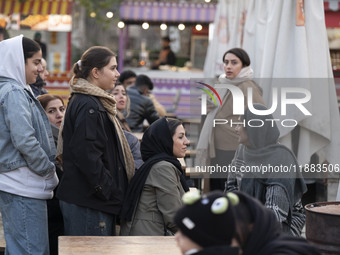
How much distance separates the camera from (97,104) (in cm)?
507

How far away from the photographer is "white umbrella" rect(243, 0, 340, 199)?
7004 mm

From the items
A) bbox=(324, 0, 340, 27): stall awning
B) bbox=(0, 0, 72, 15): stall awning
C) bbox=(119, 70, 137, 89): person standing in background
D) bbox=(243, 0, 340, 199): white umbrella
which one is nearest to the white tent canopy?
bbox=(243, 0, 340, 199): white umbrella

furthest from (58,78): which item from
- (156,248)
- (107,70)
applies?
(156,248)

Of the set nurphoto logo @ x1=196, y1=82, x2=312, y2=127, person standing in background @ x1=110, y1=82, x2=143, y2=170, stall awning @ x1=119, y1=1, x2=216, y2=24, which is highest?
stall awning @ x1=119, y1=1, x2=216, y2=24

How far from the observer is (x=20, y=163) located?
4.89 metres

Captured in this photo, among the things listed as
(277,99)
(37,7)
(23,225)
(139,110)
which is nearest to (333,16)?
(139,110)

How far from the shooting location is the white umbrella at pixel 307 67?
7.00m

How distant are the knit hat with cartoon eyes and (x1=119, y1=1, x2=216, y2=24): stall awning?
21.9 meters

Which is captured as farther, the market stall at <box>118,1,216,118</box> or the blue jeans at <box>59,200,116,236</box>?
the market stall at <box>118,1,216,118</box>

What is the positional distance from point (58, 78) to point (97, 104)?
1305 cm

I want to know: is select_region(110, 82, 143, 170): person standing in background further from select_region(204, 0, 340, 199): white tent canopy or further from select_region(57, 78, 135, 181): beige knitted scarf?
select_region(204, 0, 340, 199): white tent canopy

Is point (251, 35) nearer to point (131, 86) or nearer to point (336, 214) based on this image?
point (131, 86)

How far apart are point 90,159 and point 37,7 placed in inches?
672

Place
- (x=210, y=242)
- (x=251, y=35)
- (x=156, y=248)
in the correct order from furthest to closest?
(x=251, y=35)
(x=156, y=248)
(x=210, y=242)
